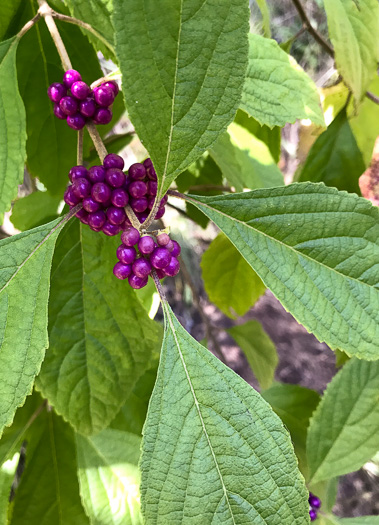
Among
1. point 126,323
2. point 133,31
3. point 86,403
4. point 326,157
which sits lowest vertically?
point 86,403

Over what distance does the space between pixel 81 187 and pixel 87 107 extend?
0.10m

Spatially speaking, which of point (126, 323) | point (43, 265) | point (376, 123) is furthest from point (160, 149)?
point (376, 123)

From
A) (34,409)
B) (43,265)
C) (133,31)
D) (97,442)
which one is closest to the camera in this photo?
(133,31)

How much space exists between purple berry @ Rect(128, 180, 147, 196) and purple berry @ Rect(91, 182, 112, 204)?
2cm

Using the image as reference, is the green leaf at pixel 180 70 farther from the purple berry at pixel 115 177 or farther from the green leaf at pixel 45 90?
the green leaf at pixel 45 90

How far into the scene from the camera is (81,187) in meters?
0.51

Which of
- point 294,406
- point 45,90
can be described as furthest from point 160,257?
point 294,406

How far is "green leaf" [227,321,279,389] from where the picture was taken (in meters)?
1.37

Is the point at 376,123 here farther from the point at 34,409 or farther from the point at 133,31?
the point at 34,409

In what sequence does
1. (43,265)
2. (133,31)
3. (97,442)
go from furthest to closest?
(97,442) → (43,265) → (133,31)

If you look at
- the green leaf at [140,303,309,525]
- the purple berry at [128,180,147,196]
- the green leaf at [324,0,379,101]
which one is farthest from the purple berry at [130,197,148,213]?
the green leaf at [324,0,379,101]

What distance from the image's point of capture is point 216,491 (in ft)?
1.46

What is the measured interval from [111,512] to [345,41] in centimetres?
80

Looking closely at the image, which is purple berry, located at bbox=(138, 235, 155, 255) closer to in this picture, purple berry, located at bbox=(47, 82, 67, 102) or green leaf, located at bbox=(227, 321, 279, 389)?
purple berry, located at bbox=(47, 82, 67, 102)
